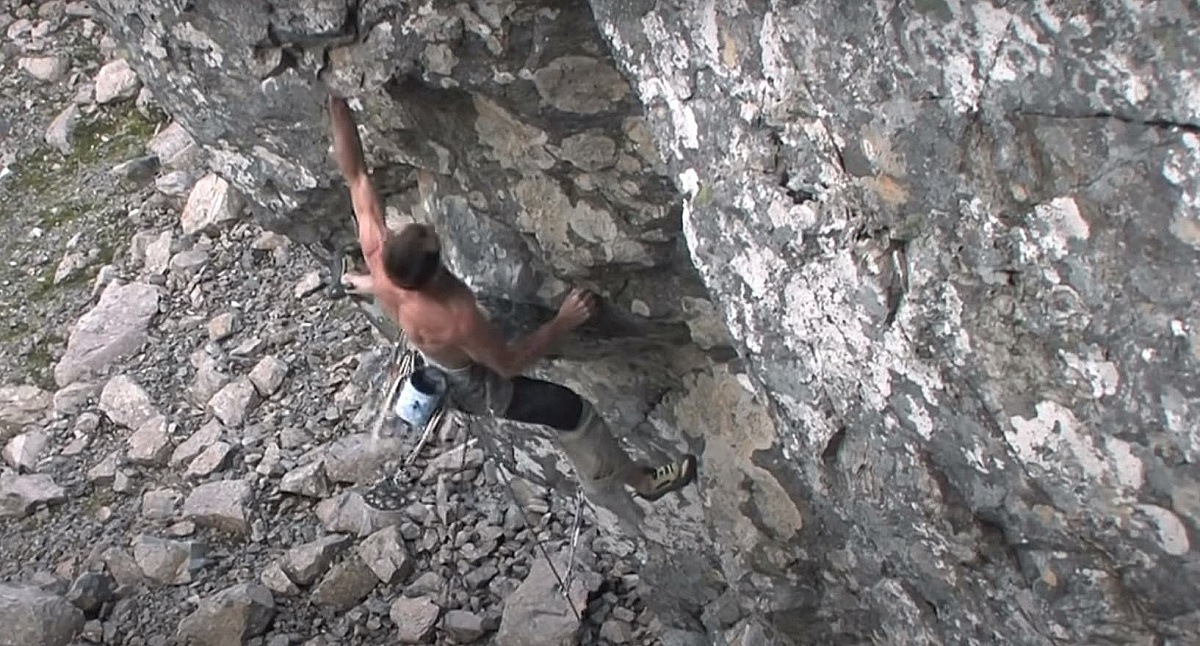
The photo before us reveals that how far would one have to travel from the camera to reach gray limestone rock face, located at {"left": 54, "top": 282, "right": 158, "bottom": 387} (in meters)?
10.3

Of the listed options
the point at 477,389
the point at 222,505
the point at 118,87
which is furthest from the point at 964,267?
the point at 118,87

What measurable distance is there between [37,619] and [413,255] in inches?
152

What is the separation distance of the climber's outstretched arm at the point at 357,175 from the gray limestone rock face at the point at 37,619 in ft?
11.1

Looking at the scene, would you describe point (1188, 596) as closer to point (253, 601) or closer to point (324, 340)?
point (253, 601)

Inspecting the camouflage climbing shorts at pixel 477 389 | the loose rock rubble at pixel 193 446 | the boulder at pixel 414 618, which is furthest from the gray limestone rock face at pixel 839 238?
the loose rock rubble at pixel 193 446

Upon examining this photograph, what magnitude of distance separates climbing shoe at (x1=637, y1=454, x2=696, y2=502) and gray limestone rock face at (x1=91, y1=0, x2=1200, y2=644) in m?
0.12

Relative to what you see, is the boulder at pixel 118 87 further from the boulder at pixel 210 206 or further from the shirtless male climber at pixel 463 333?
the shirtless male climber at pixel 463 333

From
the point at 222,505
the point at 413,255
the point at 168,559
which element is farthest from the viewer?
the point at 222,505

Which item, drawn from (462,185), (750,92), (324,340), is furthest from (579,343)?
(324,340)

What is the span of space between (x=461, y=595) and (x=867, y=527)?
11.2 ft

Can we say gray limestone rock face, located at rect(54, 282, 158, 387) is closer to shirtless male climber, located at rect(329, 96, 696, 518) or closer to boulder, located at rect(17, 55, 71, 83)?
boulder, located at rect(17, 55, 71, 83)

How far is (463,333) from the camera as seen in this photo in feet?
20.0

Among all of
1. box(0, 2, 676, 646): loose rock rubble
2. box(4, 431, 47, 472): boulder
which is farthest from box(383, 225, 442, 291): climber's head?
box(4, 431, 47, 472): boulder

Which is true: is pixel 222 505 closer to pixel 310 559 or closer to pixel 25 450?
pixel 310 559
